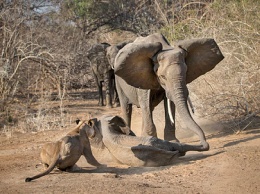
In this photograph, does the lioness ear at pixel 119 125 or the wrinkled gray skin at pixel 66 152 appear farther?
the lioness ear at pixel 119 125

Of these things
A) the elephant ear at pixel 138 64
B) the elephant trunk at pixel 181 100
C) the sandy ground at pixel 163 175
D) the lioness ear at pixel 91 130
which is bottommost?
the sandy ground at pixel 163 175

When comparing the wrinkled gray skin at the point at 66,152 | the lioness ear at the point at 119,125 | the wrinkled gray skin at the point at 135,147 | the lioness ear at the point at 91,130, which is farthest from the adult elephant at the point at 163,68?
the wrinkled gray skin at the point at 66,152

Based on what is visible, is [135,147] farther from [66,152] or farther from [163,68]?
[163,68]

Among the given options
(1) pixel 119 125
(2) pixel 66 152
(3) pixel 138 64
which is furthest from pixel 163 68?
(2) pixel 66 152

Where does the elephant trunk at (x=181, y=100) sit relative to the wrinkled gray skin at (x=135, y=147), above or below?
above

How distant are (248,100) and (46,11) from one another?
11.8 m

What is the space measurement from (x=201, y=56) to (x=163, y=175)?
Result: 9.30 ft

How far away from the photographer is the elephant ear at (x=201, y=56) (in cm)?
850

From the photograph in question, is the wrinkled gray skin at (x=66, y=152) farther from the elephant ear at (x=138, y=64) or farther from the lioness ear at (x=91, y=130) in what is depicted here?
the elephant ear at (x=138, y=64)

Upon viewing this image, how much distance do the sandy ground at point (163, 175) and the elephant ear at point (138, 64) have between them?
136cm

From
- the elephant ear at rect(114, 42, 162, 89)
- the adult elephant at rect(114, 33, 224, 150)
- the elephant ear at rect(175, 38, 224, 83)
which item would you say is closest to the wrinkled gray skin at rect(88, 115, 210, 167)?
the adult elephant at rect(114, 33, 224, 150)

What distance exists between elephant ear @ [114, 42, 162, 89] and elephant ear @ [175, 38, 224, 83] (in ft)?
1.97

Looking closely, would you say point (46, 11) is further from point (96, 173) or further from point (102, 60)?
point (96, 173)

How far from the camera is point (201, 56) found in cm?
864
